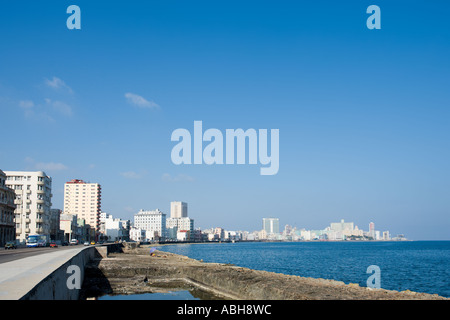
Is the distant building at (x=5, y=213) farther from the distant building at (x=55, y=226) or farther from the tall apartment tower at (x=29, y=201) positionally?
the distant building at (x=55, y=226)

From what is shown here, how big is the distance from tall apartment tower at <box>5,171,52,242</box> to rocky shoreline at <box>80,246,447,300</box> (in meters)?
82.3

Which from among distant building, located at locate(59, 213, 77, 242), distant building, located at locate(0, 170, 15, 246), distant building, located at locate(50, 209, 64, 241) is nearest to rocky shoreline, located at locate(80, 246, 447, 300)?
distant building, located at locate(0, 170, 15, 246)

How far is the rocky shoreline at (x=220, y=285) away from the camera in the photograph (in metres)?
25.8

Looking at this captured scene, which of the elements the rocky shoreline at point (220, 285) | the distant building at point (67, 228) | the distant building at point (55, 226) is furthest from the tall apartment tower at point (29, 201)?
the rocky shoreline at point (220, 285)

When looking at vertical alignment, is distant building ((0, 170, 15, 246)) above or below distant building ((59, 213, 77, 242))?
above

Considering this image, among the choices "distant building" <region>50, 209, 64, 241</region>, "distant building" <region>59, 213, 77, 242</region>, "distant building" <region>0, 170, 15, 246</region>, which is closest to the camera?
"distant building" <region>0, 170, 15, 246</region>

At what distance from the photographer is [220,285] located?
1362 inches

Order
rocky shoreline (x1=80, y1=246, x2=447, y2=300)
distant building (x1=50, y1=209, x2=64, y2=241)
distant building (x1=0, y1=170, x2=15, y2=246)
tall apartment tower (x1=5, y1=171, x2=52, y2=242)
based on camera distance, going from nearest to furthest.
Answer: rocky shoreline (x1=80, y1=246, x2=447, y2=300)
distant building (x1=0, y1=170, x2=15, y2=246)
tall apartment tower (x1=5, y1=171, x2=52, y2=242)
distant building (x1=50, y1=209, x2=64, y2=241)

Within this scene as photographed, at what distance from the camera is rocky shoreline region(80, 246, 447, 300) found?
84.6 feet

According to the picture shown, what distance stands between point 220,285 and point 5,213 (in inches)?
2750

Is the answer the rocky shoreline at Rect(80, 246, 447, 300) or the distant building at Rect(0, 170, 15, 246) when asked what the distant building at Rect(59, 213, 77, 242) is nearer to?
the distant building at Rect(0, 170, 15, 246)
